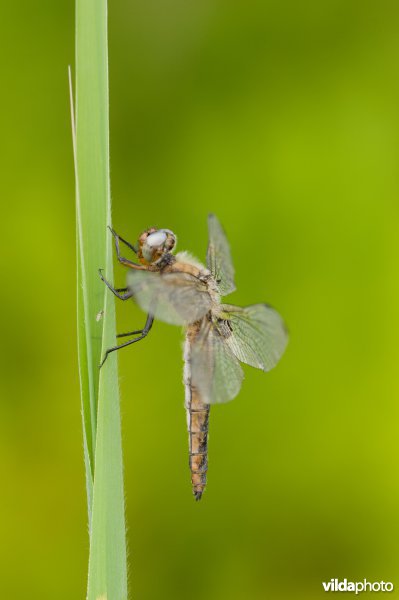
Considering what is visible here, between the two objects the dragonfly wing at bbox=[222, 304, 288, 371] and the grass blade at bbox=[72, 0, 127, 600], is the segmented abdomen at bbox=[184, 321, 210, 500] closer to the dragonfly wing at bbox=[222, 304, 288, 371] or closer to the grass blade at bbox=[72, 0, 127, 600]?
the dragonfly wing at bbox=[222, 304, 288, 371]

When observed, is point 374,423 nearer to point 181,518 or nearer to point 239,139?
point 181,518

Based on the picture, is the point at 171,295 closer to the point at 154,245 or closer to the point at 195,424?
the point at 154,245

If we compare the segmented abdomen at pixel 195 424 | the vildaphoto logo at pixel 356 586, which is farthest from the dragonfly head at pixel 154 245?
the vildaphoto logo at pixel 356 586

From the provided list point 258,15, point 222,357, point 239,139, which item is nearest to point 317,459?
point 222,357

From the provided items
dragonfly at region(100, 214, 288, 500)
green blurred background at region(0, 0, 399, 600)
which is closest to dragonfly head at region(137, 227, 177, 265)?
dragonfly at region(100, 214, 288, 500)

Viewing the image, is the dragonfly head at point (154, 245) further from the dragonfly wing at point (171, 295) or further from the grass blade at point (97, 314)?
the grass blade at point (97, 314)

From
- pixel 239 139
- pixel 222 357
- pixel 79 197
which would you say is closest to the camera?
pixel 79 197
